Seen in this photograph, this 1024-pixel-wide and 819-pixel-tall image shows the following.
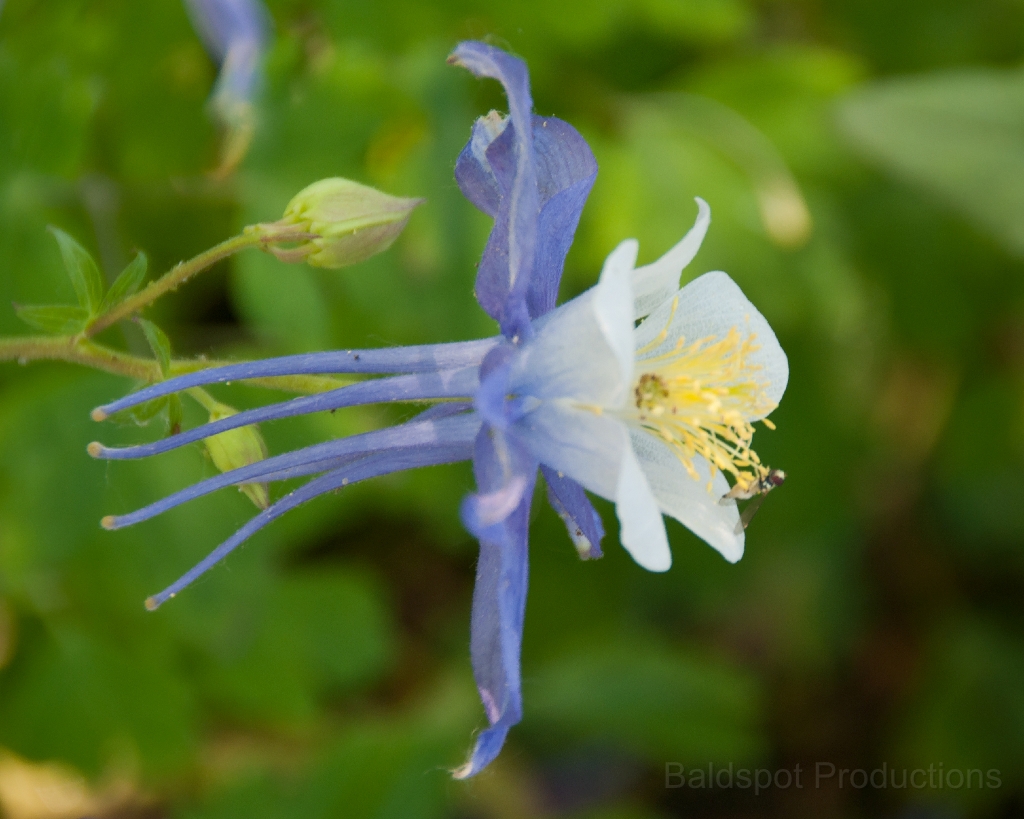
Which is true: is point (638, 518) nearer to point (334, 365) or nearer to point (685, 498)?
point (685, 498)

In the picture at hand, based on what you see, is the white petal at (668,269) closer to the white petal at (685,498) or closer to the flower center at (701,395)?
the flower center at (701,395)

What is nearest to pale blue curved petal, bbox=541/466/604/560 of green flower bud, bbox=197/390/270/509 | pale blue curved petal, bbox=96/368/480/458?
pale blue curved petal, bbox=96/368/480/458

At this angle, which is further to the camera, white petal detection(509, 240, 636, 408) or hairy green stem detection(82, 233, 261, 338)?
hairy green stem detection(82, 233, 261, 338)

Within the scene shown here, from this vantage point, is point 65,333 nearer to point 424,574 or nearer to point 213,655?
point 213,655

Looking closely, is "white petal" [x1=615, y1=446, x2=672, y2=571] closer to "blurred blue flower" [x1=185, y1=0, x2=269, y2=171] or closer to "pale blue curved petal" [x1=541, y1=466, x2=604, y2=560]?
"pale blue curved petal" [x1=541, y1=466, x2=604, y2=560]

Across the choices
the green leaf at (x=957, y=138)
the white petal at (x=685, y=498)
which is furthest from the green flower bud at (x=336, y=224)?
the green leaf at (x=957, y=138)

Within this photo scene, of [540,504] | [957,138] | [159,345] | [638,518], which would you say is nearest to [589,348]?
[638,518]

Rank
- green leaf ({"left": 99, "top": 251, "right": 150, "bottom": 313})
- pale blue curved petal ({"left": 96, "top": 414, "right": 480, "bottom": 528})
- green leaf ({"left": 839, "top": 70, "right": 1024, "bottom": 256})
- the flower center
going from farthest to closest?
green leaf ({"left": 839, "top": 70, "right": 1024, "bottom": 256}) < the flower center < green leaf ({"left": 99, "top": 251, "right": 150, "bottom": 313}) < pale blue curved petal ({"left": 96, "top": 414, "right": 480, "bottom": 528})
